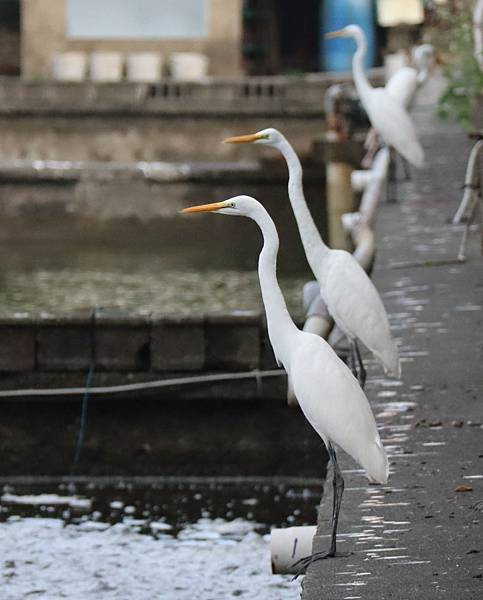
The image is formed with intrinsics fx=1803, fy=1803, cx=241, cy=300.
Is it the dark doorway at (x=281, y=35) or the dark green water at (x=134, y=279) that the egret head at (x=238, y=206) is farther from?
the dark doorway at (x=281, y=35)

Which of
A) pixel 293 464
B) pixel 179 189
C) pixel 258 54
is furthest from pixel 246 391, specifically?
pixel 258 54

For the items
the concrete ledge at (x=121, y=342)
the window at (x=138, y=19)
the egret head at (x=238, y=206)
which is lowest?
the concrete ledge at (x=121, y=342)

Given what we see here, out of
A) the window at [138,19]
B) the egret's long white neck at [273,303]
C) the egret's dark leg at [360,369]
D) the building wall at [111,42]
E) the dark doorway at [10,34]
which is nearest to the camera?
the egret's long white neck at [273,303]

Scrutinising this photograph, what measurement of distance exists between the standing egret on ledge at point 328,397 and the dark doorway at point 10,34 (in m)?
31.6

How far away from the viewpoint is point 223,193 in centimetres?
2588

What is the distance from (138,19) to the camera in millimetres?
34875

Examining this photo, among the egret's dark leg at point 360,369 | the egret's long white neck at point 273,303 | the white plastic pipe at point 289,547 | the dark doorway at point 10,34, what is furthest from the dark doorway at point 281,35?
the egret's long white neck at point 273,303

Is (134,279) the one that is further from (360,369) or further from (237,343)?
(360,369)

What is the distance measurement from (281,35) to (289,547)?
32.1 meters

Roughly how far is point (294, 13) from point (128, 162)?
10826 millimetres

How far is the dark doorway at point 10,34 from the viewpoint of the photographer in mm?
37562

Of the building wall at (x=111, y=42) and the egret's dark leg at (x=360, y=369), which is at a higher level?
the building wall at (x=111, y=42)

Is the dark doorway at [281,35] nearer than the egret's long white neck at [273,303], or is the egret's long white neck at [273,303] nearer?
the egret's long white neck at [273,303]

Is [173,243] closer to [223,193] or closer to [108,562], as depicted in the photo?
[223,193]
